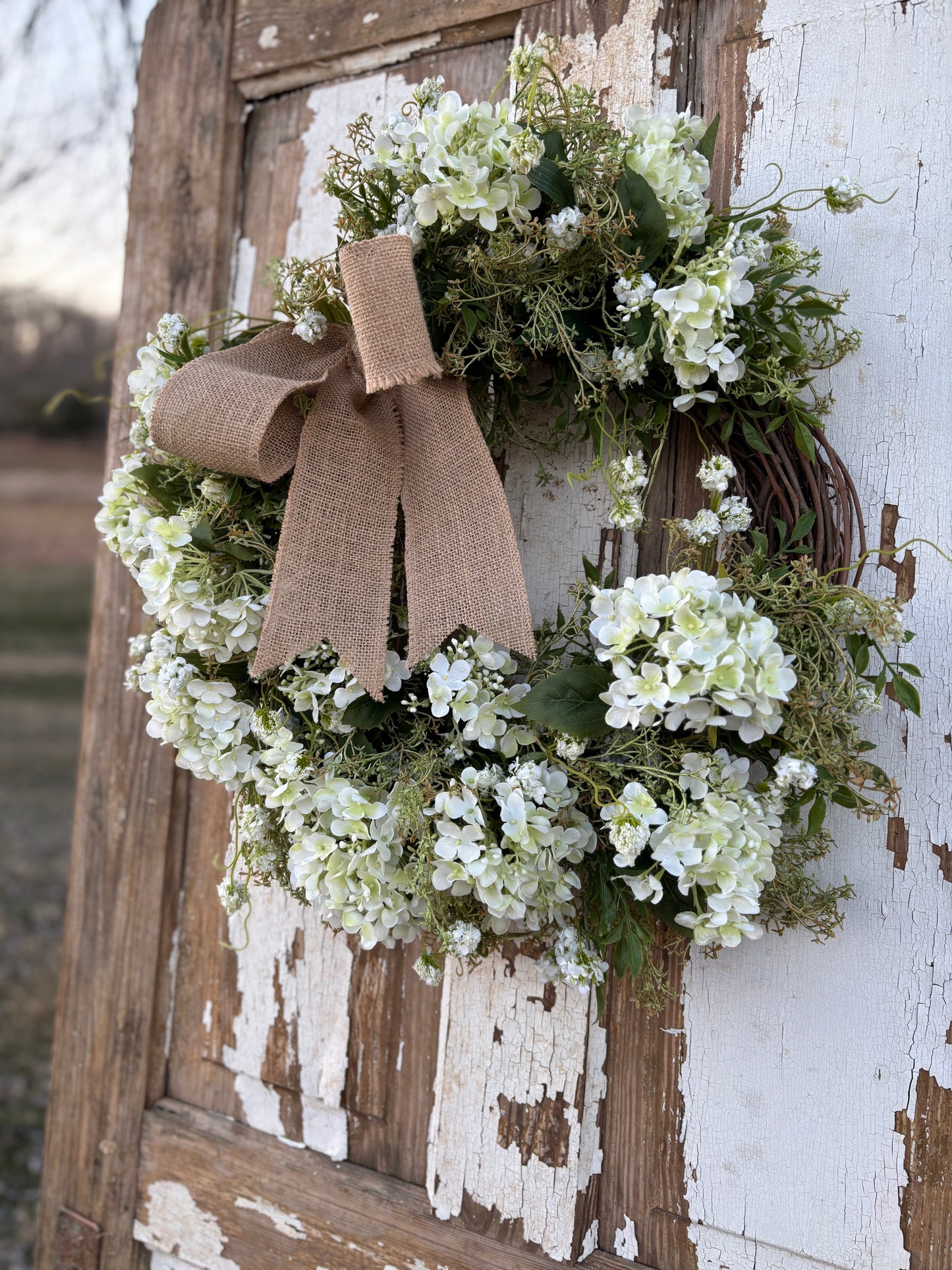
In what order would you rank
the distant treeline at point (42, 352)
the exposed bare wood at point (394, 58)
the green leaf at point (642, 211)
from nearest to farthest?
1. the green leaf at point (642, 211)
2. the exposed bare wood at point (394, 58)
3. the distant treeline at point (42, 352)

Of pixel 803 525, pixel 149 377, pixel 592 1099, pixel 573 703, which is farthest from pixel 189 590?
pixel 592 1099

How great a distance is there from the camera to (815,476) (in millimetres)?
927

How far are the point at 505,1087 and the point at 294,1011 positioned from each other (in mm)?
361

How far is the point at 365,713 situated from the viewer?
96 cm

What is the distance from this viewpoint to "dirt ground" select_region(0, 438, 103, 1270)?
3.15 meters

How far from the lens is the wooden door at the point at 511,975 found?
3.05 feet

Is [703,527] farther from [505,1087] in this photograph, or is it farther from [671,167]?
[505,1087]

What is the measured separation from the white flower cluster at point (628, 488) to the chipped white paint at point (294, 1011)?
2.35ft

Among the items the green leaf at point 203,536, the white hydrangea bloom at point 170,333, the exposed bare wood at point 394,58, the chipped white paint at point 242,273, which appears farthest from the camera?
the chipped white paint at point 242,273

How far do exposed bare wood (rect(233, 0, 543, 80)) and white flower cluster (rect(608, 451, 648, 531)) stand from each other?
673 millimetres

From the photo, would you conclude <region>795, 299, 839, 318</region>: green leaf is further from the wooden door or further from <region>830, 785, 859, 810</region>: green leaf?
<region>830, 785, 859, 810</region>: green leaf

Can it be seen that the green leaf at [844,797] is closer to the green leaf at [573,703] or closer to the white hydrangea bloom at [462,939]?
the green leaf at [573,703]

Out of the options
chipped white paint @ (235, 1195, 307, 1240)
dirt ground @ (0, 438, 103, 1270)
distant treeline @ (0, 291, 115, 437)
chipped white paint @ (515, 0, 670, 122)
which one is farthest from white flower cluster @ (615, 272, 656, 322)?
distant treeline @ (0, 291, 115, 437)

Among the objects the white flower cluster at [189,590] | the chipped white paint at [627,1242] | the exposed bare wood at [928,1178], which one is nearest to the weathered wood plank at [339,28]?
the white flower cluster at [189,590]
